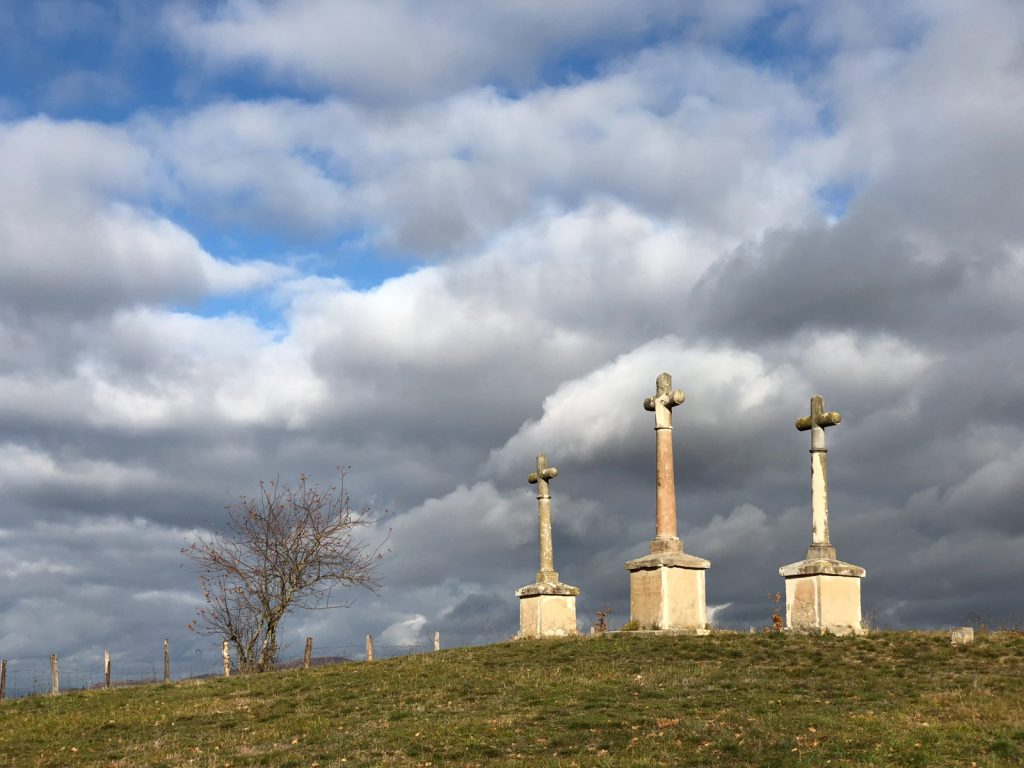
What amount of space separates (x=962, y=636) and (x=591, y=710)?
9380 mm

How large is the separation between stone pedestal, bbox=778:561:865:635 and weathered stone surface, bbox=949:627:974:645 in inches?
102

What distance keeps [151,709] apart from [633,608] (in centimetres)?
1163

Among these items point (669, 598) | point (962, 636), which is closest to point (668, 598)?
point (669, 598)

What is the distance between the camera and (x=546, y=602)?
29.6 metres

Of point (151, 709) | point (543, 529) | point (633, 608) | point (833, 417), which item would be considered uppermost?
A: point (833, 417)

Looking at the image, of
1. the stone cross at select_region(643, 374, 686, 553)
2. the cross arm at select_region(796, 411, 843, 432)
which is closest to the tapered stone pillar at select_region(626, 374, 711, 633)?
the stone cross at select_region(643, 374, 686, 553)

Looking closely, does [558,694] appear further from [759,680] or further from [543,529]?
[543,529]

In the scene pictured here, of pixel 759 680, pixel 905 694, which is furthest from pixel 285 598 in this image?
pixel 905 694

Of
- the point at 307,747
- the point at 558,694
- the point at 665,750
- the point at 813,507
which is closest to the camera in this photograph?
the point at 665,750

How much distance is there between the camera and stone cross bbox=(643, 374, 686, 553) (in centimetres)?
2678

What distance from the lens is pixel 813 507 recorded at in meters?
25.5

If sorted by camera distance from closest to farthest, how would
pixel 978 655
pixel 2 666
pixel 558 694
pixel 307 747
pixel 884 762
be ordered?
1. pixel 884 762
2. pixel 307 747
3. pixel 558 694
4. pixel 978 655
5. pixel 2 666

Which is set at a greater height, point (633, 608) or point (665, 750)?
point (633, 608)

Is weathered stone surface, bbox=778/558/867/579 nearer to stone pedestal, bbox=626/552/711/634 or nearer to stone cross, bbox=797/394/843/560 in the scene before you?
stone cross, bbox=797/394/843/560
